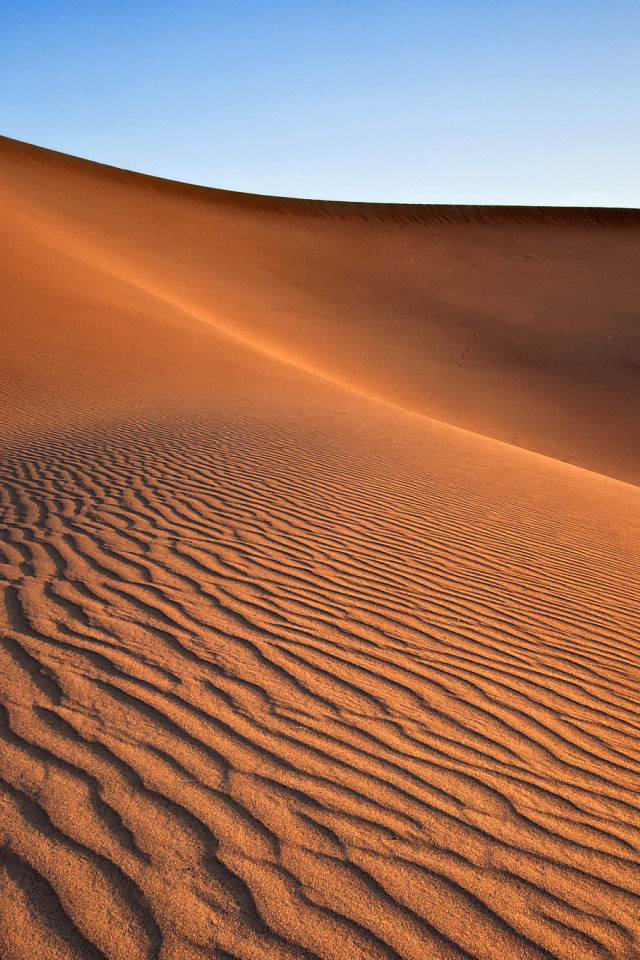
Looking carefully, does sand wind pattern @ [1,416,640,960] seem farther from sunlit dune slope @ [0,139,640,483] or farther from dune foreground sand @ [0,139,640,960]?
sunlit dune slope @ [0,139,640,483]

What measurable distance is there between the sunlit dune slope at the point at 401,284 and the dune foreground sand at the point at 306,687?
750 cm

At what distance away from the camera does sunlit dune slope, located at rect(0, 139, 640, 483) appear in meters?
18.7

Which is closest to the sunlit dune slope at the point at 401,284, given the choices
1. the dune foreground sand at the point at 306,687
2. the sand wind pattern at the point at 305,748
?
the dune foreground sand at the point at 306,687

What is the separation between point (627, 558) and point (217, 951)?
5.20 meters

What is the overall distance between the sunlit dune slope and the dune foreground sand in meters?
7.50

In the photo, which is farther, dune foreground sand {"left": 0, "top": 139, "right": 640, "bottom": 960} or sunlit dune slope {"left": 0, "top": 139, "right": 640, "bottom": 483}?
sunlit dune slope {"left": 0, "top": 139, "right": 640, "bottom": 483}

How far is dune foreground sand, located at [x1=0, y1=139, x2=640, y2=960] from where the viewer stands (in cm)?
221

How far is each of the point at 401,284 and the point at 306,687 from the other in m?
28.2

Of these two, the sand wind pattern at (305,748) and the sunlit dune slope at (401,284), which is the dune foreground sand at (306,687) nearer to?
the sand wind pattern at (305,748)

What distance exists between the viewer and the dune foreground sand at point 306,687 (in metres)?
2.21

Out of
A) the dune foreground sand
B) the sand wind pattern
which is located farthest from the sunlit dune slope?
the sand wind pattern

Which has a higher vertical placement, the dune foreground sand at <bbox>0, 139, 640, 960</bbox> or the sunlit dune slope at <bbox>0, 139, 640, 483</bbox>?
the sunlit dune slope at <bbox>0, 139, 640, 483</bbox>

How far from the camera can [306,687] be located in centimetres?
340

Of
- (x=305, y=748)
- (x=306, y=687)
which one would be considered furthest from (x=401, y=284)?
(x=305, y=748)
